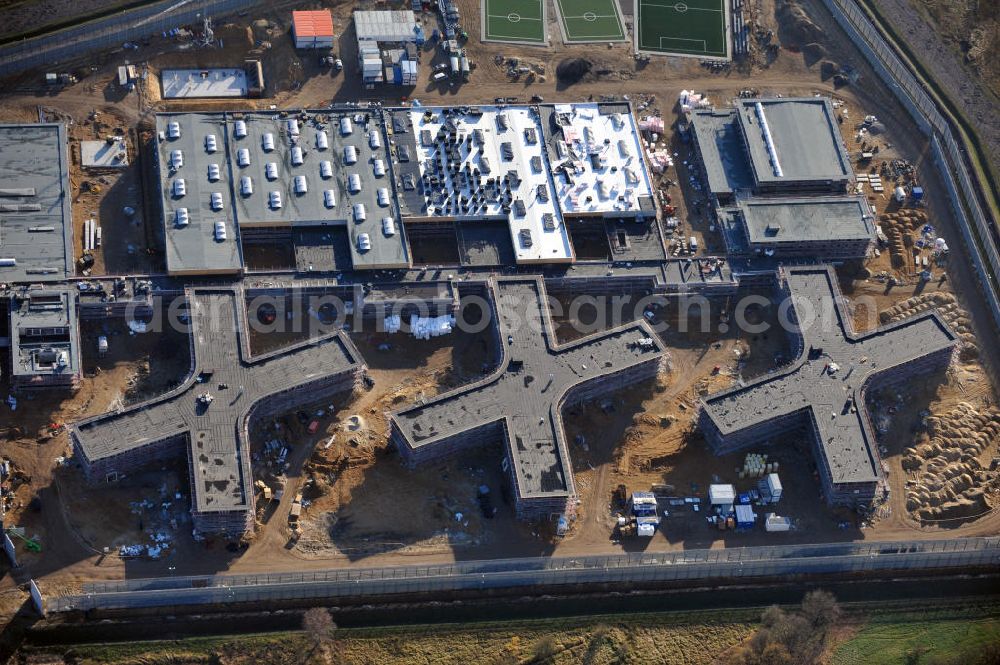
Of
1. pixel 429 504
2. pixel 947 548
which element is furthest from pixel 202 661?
pixel 947 548

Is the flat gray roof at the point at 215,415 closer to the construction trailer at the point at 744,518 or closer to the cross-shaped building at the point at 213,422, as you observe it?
the cross-shaped building at the point at 213,422

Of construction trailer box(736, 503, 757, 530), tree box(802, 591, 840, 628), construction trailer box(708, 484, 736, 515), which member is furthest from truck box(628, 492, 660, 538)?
tree box(802, 591, 840, 628)

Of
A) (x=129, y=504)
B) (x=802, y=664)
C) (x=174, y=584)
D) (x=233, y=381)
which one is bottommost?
(x=802, y=664)

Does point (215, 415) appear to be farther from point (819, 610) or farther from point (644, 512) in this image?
point (819, 610)

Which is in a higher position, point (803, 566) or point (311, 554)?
point (311, 554)

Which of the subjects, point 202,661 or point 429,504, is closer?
point 202,661

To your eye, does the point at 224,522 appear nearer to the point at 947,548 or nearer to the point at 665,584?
the point at 665,584

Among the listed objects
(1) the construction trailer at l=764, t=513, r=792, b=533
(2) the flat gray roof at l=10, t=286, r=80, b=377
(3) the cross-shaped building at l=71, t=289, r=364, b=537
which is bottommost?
(1) the construction trailer at l=764, t=513, r=792, b=533

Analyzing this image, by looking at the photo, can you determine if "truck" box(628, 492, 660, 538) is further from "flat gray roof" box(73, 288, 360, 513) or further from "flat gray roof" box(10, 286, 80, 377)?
"flat gray roof" box(10, 286, 80, 377)
